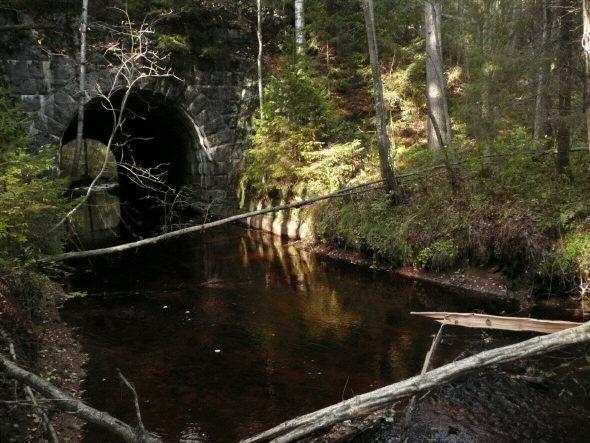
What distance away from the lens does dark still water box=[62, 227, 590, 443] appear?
235 inches

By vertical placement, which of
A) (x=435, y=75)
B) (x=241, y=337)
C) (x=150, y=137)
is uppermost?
(x=435, y=75)

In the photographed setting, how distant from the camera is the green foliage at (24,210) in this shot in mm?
6500

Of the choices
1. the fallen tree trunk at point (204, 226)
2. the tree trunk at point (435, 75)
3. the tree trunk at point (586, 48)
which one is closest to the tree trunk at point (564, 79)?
the tree trunk at point (586, 48)

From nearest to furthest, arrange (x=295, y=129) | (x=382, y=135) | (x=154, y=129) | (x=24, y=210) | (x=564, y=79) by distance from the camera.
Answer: (x=24, y=210)
(x=564, y=79)
(x=382, y=135)
(x=295, y=129)
(x=154, y=129)

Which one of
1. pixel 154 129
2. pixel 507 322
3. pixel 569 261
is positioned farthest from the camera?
pixel 154 129

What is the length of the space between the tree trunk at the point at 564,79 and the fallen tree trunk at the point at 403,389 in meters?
5.35

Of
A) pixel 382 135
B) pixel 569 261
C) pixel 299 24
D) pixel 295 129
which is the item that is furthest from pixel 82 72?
pixel 569 261

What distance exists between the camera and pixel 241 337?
8.02 m

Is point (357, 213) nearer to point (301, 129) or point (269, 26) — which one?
point (301, 129)

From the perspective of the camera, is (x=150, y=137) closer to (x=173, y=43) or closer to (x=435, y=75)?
(x=173, y=43)

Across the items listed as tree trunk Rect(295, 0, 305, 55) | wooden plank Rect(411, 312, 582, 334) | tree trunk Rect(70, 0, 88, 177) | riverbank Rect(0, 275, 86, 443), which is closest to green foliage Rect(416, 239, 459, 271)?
wooden plank Rect(411, 312, 582, 334)

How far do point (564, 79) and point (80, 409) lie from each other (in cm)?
932

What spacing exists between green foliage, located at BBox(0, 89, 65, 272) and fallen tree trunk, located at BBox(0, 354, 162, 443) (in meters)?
2.03

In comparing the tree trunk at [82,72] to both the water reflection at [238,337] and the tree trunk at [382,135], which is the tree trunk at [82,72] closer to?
the water reflection at [238,337]
